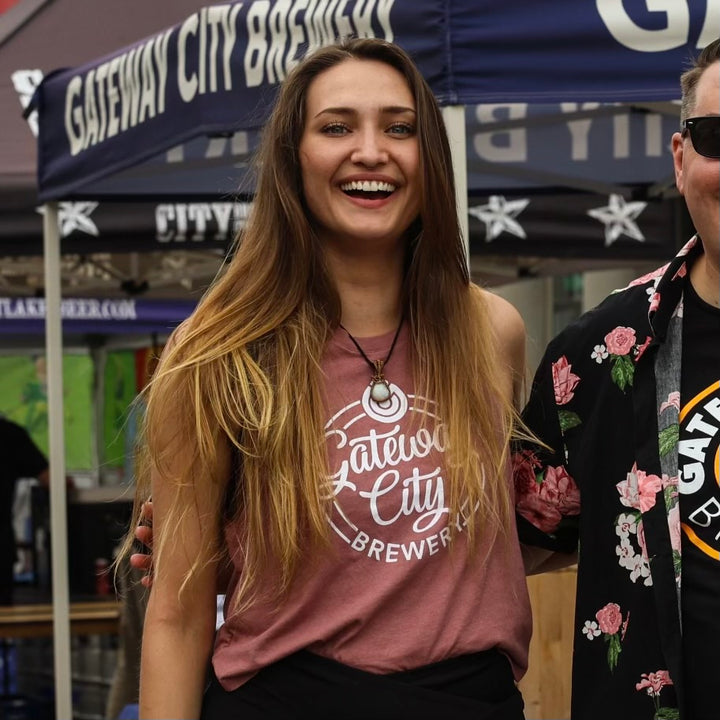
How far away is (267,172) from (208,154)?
11.8 feet

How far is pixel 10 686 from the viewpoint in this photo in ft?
28.1

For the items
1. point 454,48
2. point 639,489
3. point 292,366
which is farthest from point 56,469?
point 639,489

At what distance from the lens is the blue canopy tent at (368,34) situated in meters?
3.22

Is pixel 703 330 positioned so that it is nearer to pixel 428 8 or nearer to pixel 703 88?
pixel 703 88

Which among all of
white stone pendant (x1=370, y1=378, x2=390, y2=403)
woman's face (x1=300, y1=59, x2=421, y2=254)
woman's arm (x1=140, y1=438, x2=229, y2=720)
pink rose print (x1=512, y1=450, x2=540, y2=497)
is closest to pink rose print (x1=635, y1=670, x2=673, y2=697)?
pink rose print (x1=512, y1=450, x2=540, y2=497)

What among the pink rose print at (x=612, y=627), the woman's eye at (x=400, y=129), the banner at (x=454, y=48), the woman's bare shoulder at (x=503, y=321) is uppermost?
the banner at (x=454, y=48)

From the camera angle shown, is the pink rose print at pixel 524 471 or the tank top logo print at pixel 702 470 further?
the pink rose print at pixel 524 471

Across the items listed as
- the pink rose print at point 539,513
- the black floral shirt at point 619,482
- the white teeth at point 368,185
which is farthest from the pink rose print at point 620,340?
the white teeth at point 368,185

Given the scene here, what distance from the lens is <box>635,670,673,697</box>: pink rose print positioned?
2.10 m

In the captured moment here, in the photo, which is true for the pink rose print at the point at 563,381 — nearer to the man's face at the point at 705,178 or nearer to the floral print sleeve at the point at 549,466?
the floral print sleeve at the point at 549,466

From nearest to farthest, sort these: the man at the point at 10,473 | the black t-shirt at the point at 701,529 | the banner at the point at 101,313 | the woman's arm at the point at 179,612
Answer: the black t-shirt at the point at 701,529
the woman's arm at the point at 179,612
the man at the point at 10,473
the banner at the point at 101,313

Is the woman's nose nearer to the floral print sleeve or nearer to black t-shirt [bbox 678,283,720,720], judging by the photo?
the floral print sleeve

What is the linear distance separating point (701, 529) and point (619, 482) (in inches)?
7.3

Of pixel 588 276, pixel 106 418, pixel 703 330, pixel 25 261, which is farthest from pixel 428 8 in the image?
pixel 106 418
